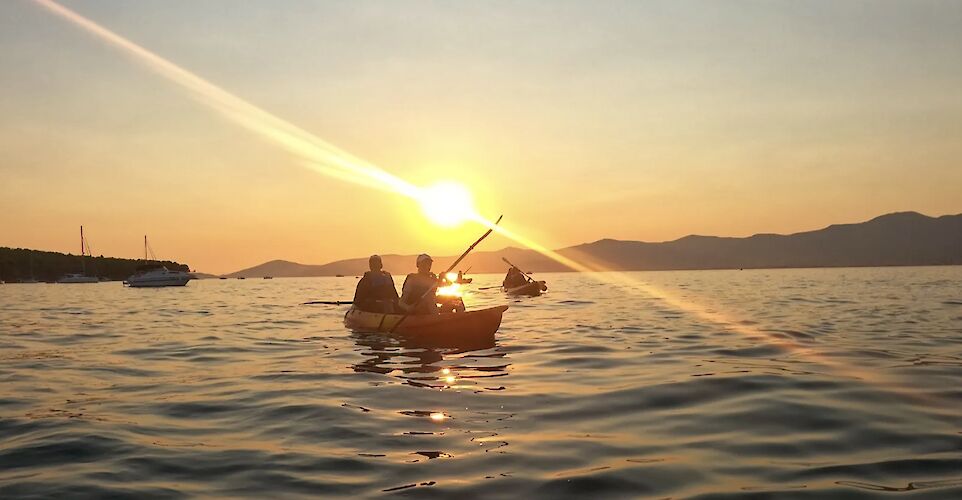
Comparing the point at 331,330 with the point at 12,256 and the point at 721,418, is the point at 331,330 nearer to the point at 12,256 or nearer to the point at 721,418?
the point at 721,418

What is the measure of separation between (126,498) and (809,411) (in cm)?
762

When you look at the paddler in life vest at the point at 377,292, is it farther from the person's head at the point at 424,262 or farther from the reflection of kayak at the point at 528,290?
the reflection of kayak at the point at 528,290

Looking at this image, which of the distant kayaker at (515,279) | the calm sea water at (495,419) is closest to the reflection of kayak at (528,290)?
the distant kayaker at (515,279)

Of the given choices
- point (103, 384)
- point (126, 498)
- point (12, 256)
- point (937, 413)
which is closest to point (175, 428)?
point (126, 498)

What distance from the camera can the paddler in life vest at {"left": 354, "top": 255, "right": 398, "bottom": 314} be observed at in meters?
19.3

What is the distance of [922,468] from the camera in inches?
217

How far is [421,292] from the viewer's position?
1766 centimetres

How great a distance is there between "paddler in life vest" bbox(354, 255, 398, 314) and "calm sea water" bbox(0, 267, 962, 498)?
281 centimetres

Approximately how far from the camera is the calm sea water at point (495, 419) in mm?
5449

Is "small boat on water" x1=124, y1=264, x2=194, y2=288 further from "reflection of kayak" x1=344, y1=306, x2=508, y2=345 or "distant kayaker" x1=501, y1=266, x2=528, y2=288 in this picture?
"reflection of kayak" x1=344, y1=306, x2=508, y2=345

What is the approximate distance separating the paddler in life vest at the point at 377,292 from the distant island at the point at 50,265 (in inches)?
4955

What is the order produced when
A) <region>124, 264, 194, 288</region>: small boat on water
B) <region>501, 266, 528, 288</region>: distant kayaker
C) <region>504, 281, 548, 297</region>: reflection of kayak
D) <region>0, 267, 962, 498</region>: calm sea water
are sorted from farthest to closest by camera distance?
<region>124, 264, 194, 288</region>: small boat on water
<region>501, 266, 528, 288</region>: distant kayaker
<region>504, 281, 548, 297</region>: reflection of kayak
<region>0, 267, 962, 498</region>: calm sea water

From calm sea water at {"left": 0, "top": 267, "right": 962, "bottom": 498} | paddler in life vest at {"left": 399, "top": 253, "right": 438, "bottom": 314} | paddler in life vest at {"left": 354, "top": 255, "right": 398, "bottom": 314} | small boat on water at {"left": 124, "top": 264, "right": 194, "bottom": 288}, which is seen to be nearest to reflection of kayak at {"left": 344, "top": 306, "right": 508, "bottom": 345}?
paddler in life vest at {"left": 399, "top": 253, "right": 438, "bottom": 314}

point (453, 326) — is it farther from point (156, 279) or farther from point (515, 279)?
point (156, 279)
